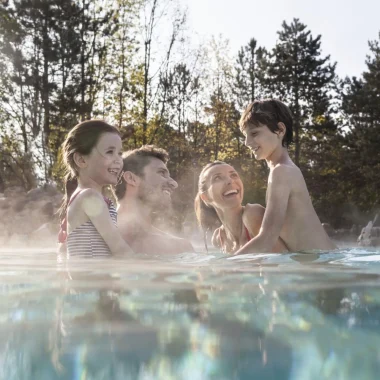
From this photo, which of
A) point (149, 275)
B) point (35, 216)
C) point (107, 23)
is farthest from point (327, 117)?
point (149, 275)

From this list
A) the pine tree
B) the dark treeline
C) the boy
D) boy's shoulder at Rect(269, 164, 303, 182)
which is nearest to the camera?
the boy

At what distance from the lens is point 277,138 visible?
415cm

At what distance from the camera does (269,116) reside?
13.7ft

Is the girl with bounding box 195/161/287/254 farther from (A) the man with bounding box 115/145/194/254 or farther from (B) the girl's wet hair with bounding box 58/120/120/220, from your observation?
(B) the girl's wet hair with bounding box 58/120/120/220

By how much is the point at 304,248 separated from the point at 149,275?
2248 millimetres

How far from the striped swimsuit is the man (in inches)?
20.6

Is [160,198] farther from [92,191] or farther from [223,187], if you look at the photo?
[92,191]

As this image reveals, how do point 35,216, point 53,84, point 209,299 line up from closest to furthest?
1. point 209,299
2. point 35,216
3. point 53,84

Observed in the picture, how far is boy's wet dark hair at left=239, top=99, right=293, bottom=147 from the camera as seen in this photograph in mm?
4172

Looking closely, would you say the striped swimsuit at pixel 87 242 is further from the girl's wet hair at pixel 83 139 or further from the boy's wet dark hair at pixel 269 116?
the boy's wet dark hair at pixel 269 116

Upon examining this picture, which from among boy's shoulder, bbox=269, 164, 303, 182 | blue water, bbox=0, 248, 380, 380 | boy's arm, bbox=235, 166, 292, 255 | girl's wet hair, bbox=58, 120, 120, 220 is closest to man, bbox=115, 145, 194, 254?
girl's wet hair, bbox=58, 120, 120, 220

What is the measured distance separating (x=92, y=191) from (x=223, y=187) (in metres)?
1.28

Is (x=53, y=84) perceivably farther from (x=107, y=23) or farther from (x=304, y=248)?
(x=304, y=248)

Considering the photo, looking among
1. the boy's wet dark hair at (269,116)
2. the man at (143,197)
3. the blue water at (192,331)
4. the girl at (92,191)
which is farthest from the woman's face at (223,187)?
the blue water at (192,331)
